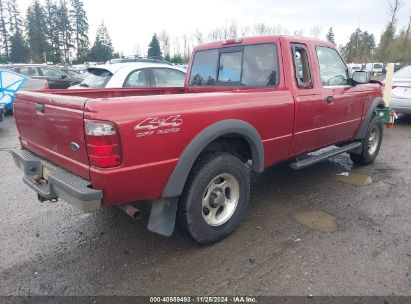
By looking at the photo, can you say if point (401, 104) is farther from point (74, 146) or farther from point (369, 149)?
point (74, 146)

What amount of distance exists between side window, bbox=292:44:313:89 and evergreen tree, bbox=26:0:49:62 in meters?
60.3

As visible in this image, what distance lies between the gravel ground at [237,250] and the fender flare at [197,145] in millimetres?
744

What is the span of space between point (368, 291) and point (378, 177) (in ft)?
9.98

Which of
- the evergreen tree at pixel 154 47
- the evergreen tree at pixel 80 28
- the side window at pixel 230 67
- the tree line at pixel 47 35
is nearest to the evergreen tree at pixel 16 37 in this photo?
the tree line at pixel 47 35

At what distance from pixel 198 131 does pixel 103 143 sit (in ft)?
2.73

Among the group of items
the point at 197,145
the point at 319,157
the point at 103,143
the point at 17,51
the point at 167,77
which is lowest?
the point at 319,157

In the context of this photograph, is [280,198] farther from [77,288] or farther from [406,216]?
[77,288]

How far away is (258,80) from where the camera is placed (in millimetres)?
3971

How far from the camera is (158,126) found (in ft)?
8.46

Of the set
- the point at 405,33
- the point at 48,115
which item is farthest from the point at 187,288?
the point at 405,33

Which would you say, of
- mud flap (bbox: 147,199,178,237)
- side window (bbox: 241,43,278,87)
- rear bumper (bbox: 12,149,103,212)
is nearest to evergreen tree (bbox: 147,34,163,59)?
side window (bbox: 241,43,278,87)

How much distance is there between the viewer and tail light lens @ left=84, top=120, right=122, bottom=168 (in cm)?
238

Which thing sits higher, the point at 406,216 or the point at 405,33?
the point at 405,33

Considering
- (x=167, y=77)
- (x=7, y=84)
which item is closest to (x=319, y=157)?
(x=167, y=77)
